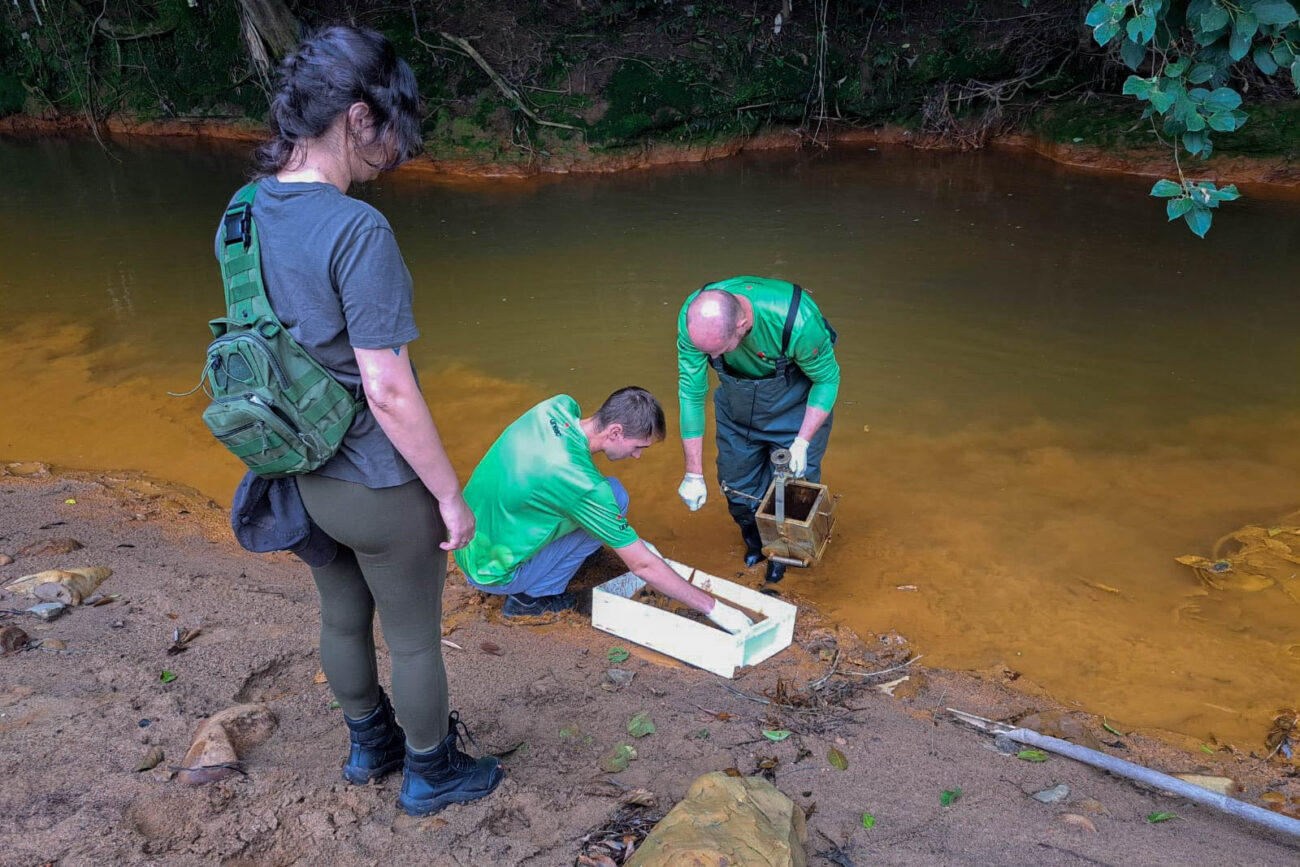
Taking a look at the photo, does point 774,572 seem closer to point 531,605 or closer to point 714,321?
point 531,605

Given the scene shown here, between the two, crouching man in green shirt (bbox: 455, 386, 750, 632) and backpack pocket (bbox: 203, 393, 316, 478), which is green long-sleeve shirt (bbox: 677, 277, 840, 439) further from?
backpack pocket (bbox: 203, 393, 316, 478)

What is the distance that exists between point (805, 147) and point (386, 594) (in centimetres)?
997

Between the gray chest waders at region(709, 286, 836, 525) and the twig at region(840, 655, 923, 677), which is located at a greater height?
the gray chest waders at region(709, 286, 836, 525)

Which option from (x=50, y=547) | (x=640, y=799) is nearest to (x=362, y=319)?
(x=640, y=799)

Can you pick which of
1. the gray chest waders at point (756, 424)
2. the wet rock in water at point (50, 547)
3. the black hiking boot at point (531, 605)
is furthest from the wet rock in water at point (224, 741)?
the gray chest waders at point (756, 424)

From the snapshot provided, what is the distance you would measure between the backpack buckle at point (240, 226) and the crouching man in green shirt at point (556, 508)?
1.31 metres

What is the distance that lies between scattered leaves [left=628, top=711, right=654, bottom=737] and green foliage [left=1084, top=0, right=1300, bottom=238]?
1900mm

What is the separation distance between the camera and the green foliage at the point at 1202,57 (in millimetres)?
2195

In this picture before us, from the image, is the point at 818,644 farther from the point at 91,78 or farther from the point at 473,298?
the point at 91,78

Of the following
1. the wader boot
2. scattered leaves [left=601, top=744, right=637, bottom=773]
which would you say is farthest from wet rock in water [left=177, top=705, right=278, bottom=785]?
the wader boot

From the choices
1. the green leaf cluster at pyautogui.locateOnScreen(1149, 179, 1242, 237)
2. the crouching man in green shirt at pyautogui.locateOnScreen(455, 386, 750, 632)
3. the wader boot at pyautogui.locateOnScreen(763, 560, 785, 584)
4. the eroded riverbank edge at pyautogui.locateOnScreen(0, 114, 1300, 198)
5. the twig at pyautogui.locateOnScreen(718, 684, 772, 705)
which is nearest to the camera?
the green leaf cluster at pyautogui.locateOnScreen(1149, 179, 1242, 237)

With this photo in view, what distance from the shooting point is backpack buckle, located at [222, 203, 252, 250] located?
1.65 meters

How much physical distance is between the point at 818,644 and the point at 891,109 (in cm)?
911

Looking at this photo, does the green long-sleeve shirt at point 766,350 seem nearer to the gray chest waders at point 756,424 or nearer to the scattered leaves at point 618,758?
the gray chest waders at point 756,424
